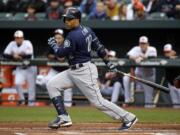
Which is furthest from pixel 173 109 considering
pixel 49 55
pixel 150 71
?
pixel 49 55

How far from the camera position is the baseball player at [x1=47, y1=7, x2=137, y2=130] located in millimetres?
8242

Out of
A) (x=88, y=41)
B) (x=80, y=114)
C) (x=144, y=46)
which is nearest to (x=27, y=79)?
(x=80, y=114)

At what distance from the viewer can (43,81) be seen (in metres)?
14.0

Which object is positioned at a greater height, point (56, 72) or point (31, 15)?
point (31, 15)

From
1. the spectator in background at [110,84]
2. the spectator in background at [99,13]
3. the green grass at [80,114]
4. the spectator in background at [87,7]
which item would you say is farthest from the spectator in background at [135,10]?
the green grass at [80,114]

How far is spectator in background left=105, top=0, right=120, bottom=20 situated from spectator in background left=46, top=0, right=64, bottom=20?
126cm

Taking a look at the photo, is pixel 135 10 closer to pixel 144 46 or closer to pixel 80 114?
pixel 144 46

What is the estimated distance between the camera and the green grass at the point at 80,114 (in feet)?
34.4

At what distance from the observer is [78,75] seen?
8344mm

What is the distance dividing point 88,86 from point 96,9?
7576mm

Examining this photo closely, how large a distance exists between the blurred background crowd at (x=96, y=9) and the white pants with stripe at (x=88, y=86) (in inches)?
269

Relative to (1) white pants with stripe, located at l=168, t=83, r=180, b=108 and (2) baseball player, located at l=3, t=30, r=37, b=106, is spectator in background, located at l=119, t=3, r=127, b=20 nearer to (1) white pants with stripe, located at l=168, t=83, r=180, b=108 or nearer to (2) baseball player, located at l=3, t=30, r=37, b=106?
(2) baseball player, located at l=3, t=30, r=37, b=106

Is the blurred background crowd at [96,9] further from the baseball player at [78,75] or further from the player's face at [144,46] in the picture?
the baseball player at [78,75]

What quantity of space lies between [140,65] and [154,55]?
0.40 m
